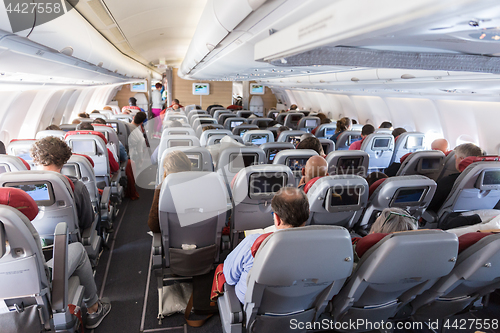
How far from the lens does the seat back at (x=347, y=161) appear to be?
171 inches

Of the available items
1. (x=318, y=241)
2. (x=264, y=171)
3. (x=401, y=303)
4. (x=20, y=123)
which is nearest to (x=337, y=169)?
(x=264, y=171)

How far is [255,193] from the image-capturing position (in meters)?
3.03

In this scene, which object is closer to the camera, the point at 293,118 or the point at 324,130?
the point at 324,130

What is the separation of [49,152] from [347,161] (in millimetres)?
3774

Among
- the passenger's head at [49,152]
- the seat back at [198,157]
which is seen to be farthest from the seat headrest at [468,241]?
the passenger's head at [49,152]

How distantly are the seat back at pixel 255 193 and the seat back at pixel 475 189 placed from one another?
2107 millimetres

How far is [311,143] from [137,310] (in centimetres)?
321

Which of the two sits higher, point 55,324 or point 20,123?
point 20,123

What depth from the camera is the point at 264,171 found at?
289 centimetres

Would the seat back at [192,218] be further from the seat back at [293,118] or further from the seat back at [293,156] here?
the seat back at [293,118]

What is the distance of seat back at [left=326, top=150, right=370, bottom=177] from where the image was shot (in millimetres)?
4340

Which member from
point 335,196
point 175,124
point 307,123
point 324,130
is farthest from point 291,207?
point 307,123

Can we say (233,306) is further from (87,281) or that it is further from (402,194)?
(402,194)

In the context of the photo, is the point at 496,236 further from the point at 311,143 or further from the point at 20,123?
the point at 20,123
